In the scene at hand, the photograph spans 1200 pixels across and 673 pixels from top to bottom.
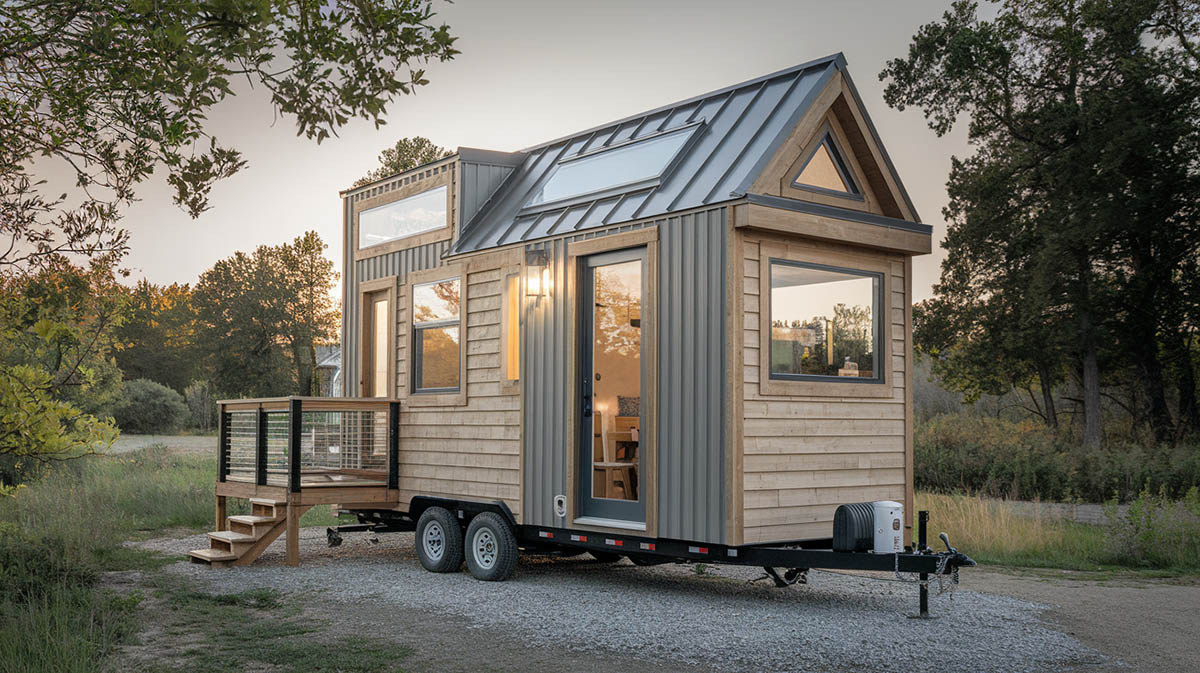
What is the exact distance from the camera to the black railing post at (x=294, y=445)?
10.2 meters

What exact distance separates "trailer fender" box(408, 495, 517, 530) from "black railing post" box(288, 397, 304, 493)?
1156 millimetres

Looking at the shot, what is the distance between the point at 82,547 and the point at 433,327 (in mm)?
3803

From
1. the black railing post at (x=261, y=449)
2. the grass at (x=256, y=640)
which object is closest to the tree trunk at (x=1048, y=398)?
the black railing post at (x=261, y=449)

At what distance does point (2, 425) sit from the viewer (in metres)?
6.17

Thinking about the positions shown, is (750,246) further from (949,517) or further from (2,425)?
(949,517)

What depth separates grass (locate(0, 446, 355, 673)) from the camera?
6.06m

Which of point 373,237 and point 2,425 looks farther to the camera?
point 373,237

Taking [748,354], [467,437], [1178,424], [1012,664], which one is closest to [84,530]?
[467,437]

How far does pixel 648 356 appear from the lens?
27.2ft

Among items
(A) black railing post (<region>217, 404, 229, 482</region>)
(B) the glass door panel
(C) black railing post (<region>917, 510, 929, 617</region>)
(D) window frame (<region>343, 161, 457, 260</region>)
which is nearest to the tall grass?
(C) black railing post (<region>917, 510, 929, 617</region>)

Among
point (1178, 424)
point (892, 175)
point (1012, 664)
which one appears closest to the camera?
point (1012, 664)

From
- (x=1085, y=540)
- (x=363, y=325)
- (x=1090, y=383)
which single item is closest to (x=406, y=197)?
(x=363, y=325)

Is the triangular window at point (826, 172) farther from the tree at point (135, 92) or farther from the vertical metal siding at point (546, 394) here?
the tree at point (135, 92)

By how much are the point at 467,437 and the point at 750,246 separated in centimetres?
365
